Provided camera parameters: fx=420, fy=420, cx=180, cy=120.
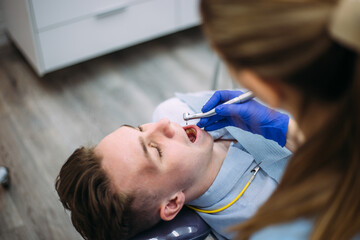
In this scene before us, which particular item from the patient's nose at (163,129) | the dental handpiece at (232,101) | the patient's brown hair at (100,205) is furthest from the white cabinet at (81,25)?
the patient's brown hair at (100,205)

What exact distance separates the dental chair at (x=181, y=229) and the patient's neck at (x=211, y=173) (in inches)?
2.3

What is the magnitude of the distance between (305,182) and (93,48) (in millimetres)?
1903

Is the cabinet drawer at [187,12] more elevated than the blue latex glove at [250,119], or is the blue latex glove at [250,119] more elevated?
the blue latex glove at [250,119]

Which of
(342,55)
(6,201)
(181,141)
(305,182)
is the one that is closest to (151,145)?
(181,141)

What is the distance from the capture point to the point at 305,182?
26.6 inches

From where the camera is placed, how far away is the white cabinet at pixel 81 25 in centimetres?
215

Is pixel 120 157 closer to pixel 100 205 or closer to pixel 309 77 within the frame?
pixel 100 205

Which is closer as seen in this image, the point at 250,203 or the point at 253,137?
the point at 250,203

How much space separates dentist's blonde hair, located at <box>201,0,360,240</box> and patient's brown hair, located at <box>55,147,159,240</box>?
0.50 metres

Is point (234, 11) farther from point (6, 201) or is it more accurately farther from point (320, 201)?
point (6, 201)

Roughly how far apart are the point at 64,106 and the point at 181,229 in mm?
1304

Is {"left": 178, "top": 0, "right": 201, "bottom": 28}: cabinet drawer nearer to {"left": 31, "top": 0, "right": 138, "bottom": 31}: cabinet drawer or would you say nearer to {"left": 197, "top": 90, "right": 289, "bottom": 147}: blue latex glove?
{"left": 31, "top": 0, "right": 138, "bottom": 31}: cabinet drawer

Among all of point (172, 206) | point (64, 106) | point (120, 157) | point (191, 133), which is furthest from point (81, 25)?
point (172, 206)

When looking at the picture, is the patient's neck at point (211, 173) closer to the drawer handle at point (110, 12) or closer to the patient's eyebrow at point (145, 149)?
the patient's eyebrow at point (145, 149)
